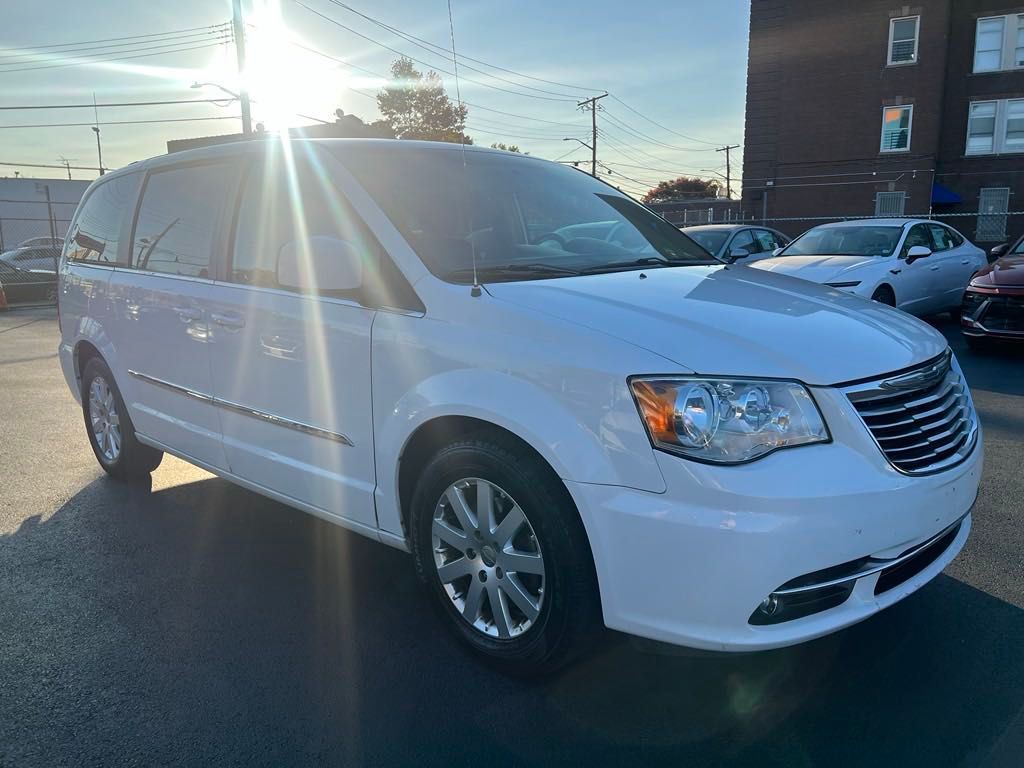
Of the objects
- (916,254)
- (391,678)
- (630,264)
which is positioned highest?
(630,264)

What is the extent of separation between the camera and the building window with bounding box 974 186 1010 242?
27953mm

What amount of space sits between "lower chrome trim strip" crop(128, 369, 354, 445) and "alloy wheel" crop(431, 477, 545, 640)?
57cm

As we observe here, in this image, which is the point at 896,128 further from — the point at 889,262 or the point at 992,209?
the point at 889,262

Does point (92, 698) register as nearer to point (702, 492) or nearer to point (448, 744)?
point (448, 744)

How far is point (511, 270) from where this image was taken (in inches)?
118

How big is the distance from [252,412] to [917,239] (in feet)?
32.5

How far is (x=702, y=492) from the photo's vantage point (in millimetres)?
2137

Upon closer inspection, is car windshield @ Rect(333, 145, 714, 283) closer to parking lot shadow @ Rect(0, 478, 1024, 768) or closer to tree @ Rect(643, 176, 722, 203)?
parking lot shadow @ Rect(0, 478, 1024, 768)

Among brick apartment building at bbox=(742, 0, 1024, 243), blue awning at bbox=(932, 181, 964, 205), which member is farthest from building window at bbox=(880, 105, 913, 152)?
blue awning at bbox=(932, 181, 964, 205)

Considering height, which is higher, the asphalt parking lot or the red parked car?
the red parked car

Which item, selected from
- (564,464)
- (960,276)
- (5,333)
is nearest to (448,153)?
(564,464)

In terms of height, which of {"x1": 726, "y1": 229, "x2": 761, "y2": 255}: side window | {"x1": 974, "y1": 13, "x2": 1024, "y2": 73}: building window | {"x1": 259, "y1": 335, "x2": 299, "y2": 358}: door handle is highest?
{"x1": 974, "y1": 13, "x2": 1024, "y2": 73}: building window

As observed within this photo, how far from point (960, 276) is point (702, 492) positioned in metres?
11.2

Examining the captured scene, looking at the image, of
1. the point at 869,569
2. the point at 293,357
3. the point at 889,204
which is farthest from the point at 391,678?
the point at 889,204
